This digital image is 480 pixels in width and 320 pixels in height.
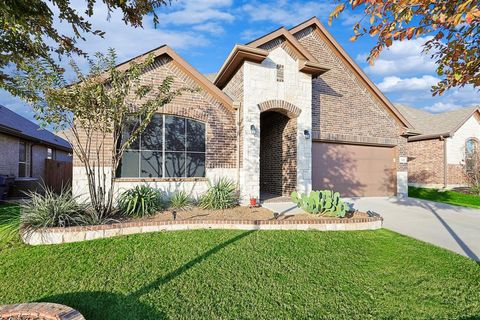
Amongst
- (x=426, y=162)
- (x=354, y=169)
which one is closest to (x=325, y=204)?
(x=354, y=169)

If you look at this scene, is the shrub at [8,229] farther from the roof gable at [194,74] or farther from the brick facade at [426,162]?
the brick facade at [426,162]

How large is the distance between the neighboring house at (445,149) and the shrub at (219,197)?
17193mm

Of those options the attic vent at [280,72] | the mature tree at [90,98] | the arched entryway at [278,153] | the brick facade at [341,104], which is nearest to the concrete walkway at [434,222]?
the arched entryway at [278,153]

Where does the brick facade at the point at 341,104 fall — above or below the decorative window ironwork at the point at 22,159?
above

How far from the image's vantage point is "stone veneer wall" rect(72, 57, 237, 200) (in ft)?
30.2

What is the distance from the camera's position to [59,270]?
176 inches

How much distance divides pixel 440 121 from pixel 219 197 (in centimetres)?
2055

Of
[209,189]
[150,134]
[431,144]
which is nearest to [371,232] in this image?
[209,189]

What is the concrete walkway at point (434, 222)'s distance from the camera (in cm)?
601

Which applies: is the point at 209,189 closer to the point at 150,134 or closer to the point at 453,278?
the point at 150,134

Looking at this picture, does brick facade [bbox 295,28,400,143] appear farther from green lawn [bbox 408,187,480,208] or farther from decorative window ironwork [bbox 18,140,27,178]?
decorative window ironwork [bbox 18,140,27,178]

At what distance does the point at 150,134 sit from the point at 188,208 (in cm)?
303

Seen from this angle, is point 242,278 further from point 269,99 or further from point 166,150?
point 269,99

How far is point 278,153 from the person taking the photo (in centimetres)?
1198
